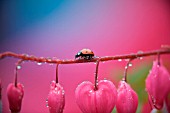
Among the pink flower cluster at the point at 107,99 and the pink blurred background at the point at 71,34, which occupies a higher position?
the pink blurred background at the point at 71,34

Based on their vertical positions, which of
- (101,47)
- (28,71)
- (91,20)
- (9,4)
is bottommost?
(28,71)

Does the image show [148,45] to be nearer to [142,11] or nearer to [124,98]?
[142,11]

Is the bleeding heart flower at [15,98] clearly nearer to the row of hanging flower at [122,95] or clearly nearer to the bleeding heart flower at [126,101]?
the row of hanging flower at [122,95]

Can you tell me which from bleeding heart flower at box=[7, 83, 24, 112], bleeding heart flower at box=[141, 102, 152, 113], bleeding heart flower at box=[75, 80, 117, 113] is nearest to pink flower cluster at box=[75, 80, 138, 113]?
bleeding heart flower at box=[75, 80, 117, 113]

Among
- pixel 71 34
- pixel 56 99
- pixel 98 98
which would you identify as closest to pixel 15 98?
pixel 56 99

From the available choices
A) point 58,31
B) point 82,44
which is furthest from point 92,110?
point 58,31

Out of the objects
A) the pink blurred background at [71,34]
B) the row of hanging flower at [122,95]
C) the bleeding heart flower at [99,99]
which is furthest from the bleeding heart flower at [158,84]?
the pink blurred background at [71,34]

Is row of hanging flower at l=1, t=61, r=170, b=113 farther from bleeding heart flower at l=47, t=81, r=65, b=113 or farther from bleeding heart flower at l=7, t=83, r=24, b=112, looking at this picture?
bleeding heart flower at l=7, t=83, r=24, b=112
